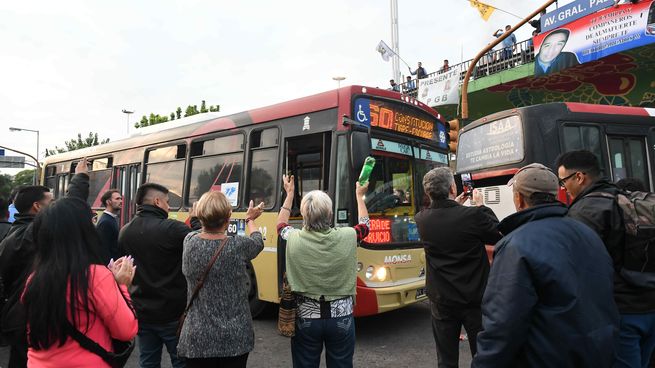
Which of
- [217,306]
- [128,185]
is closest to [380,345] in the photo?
[217,306]

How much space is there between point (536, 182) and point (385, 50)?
57.8 ft

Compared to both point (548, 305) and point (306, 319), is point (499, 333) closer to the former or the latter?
point (548, 305)

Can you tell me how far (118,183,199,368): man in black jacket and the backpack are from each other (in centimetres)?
308

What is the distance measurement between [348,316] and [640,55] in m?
12.5

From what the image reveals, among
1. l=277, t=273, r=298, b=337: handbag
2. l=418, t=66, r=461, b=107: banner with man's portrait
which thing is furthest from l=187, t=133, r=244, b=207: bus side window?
l=418, t=66, r=461, b=107: banner with man's portrait

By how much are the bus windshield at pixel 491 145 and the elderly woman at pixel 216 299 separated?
5524 mm

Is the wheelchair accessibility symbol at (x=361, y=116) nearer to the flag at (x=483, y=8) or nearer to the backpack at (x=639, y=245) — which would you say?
the backpack at (x=639, y=245)

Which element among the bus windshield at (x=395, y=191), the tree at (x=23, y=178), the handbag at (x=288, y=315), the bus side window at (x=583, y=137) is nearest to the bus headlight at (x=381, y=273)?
the bus windshield at (x=395, y=191)

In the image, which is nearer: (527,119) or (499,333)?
(499,333)

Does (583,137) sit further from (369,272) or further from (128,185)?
(128,185)

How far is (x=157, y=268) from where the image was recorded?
11.1 ft

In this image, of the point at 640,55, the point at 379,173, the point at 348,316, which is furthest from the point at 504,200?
the point at 640,55

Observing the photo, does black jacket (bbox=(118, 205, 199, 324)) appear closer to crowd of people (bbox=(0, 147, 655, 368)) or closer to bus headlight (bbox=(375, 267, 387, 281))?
crowd of people (bbox=(0, 147, 655, 368))

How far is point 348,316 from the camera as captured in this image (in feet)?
9.93
